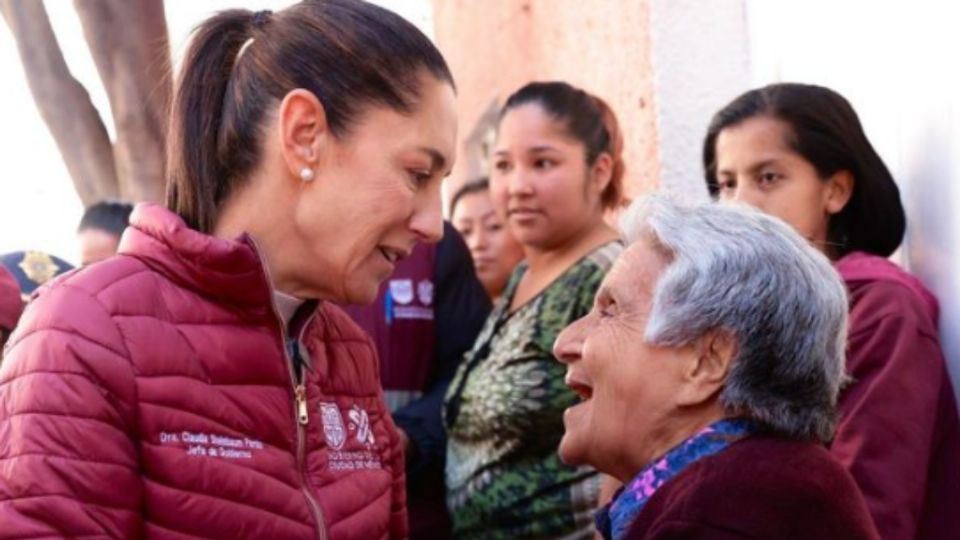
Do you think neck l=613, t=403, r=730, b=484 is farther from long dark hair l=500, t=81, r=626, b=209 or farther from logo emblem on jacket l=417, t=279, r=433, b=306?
long dark hair l=500, t=81, r=626, b=209

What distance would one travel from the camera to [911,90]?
3885 mm

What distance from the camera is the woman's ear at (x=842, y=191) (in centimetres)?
372

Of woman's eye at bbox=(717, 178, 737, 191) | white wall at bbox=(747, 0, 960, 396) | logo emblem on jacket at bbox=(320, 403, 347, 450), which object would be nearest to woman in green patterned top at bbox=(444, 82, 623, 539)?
woman's eye at bbox=(717, 178, 737, 191)

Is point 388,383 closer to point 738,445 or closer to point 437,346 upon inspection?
point 437,346

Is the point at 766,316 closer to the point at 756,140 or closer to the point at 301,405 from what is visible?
the point at 301,405

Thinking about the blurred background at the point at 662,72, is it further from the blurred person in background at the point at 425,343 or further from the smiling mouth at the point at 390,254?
the blurred person in background at the point at 425,343

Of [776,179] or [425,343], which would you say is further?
[425,343]

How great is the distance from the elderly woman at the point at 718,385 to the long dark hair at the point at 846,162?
1.07 meters

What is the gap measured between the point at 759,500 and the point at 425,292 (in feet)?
7.42

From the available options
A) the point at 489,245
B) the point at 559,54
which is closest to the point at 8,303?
the point at 489,245

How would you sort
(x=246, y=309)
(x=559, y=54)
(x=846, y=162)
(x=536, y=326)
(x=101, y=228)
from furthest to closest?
(x=559, y=54) → (x=101, y=228) → (x=536, y=326) → (x=846, y=162) → (x=246, y=309)

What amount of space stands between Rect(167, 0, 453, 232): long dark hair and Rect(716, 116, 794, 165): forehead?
1.41 meters

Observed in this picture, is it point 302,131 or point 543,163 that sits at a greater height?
point 302,131

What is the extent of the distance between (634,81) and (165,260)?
3.32 metres
